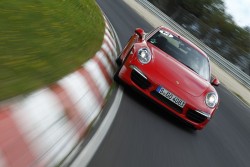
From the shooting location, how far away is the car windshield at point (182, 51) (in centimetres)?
1027

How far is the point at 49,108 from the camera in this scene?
4.95 meters

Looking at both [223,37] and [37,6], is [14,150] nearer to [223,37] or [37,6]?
[37,6]

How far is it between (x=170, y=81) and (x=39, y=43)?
2738 millimetres

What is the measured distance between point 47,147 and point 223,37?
2380 centimetres

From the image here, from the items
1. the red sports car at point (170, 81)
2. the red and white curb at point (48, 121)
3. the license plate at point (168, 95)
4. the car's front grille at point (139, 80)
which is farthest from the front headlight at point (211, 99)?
the red and white curb at point (48, 121)

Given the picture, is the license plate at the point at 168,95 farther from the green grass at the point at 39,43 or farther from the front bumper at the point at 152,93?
the green grass at the point at 39,43

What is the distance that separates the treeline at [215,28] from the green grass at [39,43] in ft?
47.0

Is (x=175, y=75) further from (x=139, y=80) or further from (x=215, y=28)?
(x=215, y=28)

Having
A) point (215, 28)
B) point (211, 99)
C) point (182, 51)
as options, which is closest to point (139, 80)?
point (211, 99)

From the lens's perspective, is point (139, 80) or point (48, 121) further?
point (139, 80)

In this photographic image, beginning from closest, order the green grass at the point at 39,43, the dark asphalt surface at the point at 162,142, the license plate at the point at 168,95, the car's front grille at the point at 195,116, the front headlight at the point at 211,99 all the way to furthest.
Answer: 1. the green grass at the point at 39,43
2. the dark asphalt surface at the point at 162,142
3. the license plate at the point at 168,95
4. the car's front grille at the point at 195,116
5. the front headlight at the point at 211,99

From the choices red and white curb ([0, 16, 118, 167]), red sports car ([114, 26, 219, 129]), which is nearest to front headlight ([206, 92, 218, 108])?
red sports car ([114, 26, 219, 129])

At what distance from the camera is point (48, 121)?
15.8ft

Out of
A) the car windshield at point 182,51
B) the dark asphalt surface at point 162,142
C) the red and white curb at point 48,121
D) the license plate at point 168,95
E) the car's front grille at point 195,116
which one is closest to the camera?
the red and white curb at point 48,121
